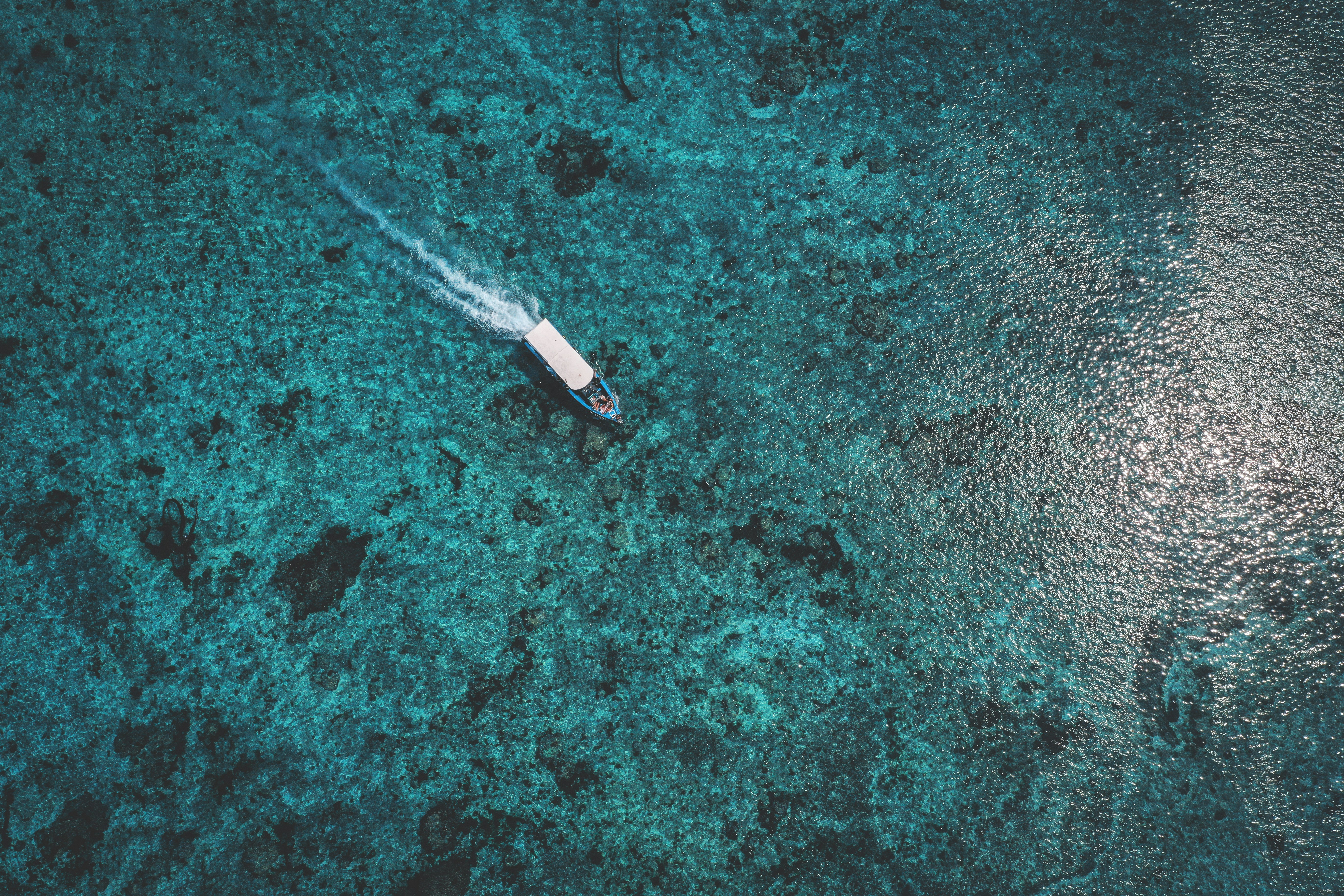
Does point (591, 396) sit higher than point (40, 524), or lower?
higher

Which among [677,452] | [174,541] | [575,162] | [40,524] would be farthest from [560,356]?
[40,524]

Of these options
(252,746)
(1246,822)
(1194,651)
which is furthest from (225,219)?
(1246,822)

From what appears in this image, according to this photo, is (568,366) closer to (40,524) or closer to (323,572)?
(323,572)

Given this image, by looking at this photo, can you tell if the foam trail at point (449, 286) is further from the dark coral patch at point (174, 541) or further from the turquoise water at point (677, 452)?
the dark coral patch at point (174, 541)

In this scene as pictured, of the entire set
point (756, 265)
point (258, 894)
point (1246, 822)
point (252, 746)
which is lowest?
point (258, 894)

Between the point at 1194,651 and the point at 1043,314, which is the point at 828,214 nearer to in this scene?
the point at 1043,314

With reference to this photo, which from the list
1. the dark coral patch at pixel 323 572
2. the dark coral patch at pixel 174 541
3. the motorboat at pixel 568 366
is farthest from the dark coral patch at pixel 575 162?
the dark coral patch at pixel 174 541
